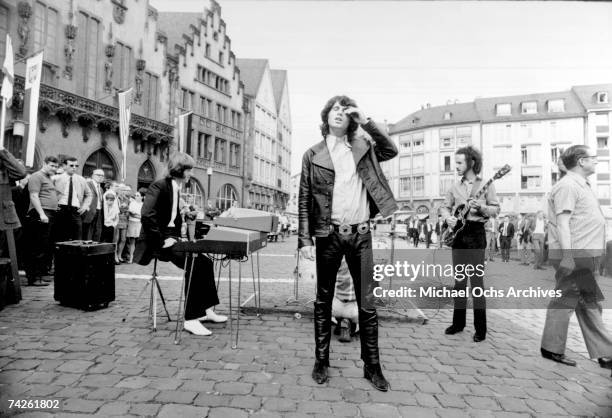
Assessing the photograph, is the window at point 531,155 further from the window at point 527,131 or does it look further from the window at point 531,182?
the window at point 531,182

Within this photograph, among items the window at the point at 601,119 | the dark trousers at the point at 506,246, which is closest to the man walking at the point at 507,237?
the dark trousers at the point at 506,246

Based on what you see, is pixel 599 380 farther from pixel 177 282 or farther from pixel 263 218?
pixel 177 282

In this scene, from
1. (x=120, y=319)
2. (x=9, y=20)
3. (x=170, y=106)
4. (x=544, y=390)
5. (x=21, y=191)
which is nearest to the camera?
(x=544, y=390)

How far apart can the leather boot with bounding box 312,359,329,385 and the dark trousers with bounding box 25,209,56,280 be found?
5735mm

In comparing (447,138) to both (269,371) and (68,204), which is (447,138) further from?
(269,371)

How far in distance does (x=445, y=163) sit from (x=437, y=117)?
8.46 metres

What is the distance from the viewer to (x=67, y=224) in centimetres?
759

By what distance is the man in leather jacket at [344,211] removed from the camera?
10.1ft

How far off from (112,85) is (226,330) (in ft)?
74.8

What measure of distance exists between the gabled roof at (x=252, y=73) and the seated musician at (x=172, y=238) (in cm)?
3996

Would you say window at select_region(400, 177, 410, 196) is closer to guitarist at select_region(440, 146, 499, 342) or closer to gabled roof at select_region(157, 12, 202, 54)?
gabled roof at select_region(157, 12, 202, 54)

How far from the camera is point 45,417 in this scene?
2.38 meters

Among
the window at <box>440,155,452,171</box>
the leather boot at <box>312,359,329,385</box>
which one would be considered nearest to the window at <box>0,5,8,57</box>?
the leather boot at <box>312,359,329,385</box>

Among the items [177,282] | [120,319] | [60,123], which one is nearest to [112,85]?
[60,123]
